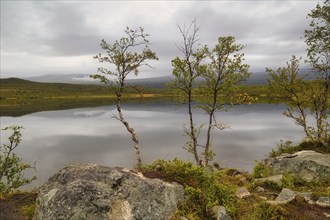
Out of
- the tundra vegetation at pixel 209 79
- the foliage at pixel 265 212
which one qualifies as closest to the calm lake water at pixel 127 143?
the tundra vegetation at pixel 209 79

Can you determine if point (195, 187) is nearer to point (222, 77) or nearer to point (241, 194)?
point (241, 194)

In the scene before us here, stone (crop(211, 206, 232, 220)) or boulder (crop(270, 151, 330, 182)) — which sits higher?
stone (crop(211, 206, 232, 220))

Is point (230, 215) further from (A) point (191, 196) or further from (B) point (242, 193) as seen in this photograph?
(B) point (242, 193)

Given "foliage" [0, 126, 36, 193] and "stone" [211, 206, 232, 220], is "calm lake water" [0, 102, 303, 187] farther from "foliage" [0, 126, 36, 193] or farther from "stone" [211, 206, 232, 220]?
"stone" [211, 206, 232, 220]

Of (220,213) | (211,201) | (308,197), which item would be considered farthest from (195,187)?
(308,197)

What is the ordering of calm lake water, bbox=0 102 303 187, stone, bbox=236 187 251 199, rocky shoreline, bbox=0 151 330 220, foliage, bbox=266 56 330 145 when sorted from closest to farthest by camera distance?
rocky shoreline, bbox=0 151 330 220
stone, bbox=236 187 251 199
foliage, bbox=266 56 330 145
calm lake water, bbox=0 102 303 187

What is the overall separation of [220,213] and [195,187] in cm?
200

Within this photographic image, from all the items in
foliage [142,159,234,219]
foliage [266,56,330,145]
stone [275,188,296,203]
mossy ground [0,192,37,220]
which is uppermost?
foliage [266,56,330,145]

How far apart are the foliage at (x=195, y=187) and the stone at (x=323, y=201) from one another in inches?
185

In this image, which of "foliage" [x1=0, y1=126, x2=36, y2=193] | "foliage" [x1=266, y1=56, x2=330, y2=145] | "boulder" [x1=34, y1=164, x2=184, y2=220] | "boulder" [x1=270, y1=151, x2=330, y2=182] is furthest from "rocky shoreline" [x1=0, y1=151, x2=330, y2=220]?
"foliage" [x1=266, y1=56, x2=330, y2=145]

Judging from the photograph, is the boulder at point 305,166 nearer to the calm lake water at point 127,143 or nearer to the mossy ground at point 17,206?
the calm lake water at point 127,143

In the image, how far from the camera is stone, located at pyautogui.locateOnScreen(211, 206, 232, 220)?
1237cm

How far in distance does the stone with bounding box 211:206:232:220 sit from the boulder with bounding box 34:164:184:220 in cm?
149

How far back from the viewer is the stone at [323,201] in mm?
14919
